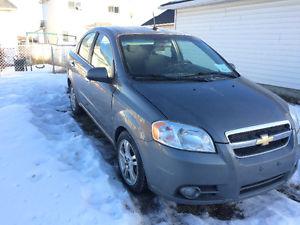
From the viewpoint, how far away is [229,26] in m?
11.8

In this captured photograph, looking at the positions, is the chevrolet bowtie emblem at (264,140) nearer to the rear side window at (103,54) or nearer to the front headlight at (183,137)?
the front headlight at (183,137)

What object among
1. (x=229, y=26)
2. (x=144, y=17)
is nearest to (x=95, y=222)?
(x=229, y=26)

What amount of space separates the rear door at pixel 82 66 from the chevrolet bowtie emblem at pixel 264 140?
9.08 ft

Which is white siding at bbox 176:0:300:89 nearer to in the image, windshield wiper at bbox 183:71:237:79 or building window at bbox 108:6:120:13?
windshield wiper at bbox 183:71:237:79

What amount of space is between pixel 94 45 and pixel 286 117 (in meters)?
2.88

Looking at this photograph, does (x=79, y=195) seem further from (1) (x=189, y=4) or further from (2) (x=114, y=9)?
(2) (x=114, y=9)

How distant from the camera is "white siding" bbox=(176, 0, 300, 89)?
9.46m

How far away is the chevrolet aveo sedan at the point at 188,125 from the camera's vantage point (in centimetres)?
284

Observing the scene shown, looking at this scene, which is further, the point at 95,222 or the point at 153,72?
the point at 153,72

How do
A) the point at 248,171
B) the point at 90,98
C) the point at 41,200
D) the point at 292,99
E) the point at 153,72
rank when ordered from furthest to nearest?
the point at 292,99 → the point at 90,98 → the point at 153,72 → the point at 41,200 → the point at 248,171

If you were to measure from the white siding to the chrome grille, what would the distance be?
6.78 meters

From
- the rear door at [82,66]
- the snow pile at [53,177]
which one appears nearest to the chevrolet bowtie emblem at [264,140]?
the snow pile at [53,177]

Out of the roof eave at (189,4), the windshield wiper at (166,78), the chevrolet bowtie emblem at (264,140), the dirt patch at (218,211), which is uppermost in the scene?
the roof eave at (189,4)

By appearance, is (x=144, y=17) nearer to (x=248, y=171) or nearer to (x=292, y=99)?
(x=292, y=99)
